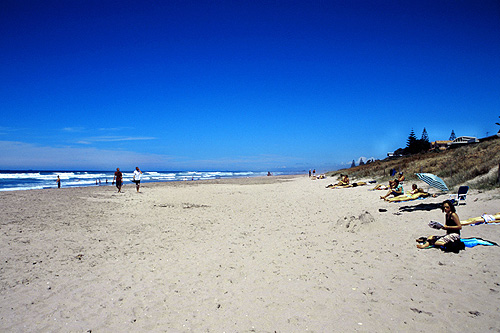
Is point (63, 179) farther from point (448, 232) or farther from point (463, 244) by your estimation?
point (463, 244)

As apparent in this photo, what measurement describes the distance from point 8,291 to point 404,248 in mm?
7273

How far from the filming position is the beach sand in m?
3.57

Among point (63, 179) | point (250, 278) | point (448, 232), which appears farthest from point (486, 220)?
point (63, 179)

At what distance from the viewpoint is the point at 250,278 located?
4.86 m

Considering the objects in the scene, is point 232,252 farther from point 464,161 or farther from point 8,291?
point 464,161

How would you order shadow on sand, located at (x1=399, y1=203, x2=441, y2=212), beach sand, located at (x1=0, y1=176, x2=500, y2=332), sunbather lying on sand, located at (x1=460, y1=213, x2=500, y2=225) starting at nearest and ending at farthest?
beach sand, located at (x1=0, y1=176, x2=500, y2=332) → sunbather lying on sand, located at (x1=460, y1=213, x2=500, y2=225) → shadow on sand, located at (x1=399, y1=203, x2=441, y2=212)

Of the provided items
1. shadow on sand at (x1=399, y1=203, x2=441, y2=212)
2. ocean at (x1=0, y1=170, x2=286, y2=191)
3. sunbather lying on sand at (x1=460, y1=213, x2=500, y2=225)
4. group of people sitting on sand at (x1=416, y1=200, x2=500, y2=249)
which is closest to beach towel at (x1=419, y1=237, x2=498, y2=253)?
group of people sitting on sand at (x1=416, y1=200, x2=500, y2=249)

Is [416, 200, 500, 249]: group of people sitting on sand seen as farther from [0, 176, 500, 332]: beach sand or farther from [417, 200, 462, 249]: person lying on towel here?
[0, 176, 500, 332]: beach sand

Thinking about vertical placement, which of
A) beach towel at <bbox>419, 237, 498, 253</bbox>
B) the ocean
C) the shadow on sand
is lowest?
beach towel at <bbox>419, 237, 498, 253</bbox>

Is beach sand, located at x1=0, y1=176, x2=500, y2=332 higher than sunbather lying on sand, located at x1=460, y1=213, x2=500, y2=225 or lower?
lower

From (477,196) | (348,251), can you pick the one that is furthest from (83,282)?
(477,196)

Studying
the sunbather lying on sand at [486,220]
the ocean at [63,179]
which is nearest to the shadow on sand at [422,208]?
the sunbather lying on sand at [486,220]

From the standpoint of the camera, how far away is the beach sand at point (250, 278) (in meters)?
3.57

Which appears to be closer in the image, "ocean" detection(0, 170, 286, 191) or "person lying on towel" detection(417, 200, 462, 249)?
"person lying on towel" detection(417, 200, 462, 249)
